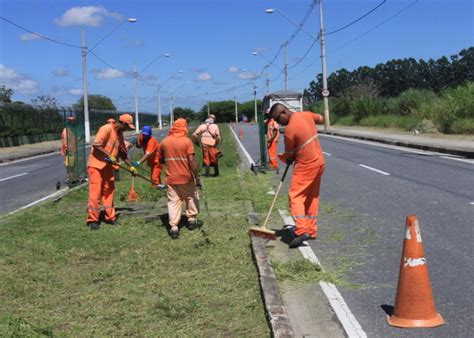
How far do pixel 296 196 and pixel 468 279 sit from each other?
228cm

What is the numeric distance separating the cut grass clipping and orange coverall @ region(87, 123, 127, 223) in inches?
13.9

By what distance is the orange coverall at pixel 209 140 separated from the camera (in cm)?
1518

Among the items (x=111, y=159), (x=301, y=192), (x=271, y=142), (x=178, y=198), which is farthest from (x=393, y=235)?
(x=271, y=142)

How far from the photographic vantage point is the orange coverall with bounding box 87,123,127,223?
8727 mm

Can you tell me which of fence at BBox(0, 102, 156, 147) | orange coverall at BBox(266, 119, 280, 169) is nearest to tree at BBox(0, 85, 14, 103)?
fence at BBox(0, 102, 156, 147)

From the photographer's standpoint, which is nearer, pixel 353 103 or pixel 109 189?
pixel 109 189

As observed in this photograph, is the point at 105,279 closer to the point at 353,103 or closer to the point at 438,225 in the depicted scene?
the point at 438,225

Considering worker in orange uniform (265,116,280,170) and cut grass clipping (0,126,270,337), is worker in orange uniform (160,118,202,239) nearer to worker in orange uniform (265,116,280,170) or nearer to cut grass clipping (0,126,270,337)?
cut grass clipping (0,126,270,337)

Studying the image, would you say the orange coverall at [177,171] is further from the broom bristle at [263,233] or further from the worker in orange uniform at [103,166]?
the broom bristle at [263,233]

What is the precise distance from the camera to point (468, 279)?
228 inches

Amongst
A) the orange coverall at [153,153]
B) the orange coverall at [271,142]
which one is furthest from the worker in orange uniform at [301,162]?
the orange coverall at [271,142]

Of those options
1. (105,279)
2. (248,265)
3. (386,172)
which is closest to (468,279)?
(248,265)

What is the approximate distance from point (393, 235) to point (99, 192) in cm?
418

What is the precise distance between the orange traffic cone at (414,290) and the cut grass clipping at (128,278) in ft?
3.63
